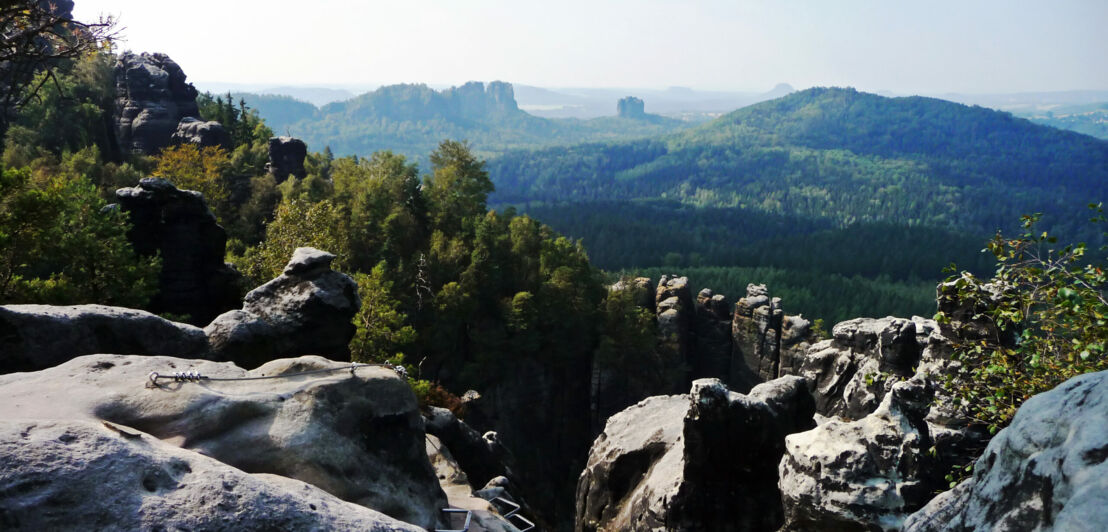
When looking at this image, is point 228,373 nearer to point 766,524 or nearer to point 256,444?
point 256,444

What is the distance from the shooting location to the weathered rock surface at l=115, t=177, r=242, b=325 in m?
32.4

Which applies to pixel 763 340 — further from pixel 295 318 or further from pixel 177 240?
pixel 295 318

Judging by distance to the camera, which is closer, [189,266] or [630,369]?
[189,266]

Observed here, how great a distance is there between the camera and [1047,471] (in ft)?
19.1

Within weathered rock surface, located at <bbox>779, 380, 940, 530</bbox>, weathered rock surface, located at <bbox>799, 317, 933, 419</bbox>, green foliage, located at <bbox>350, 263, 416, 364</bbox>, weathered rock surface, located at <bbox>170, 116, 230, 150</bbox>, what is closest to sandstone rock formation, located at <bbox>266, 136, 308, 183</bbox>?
weathered rock surface, located at <bbox>170, 116, 230, 150</bbox>

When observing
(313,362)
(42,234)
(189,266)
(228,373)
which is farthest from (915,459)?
(189,266)

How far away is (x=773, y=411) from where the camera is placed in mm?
18156

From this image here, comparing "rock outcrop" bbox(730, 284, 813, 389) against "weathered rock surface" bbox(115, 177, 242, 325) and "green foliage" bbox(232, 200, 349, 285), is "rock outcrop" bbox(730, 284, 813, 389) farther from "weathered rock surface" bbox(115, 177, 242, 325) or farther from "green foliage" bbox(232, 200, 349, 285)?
"weathered rock surface" bbox(115, 177, 242, 325)

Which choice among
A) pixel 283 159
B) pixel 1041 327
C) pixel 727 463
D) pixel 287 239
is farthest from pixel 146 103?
pixel 1041 327

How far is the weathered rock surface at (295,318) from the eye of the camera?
69.4ft

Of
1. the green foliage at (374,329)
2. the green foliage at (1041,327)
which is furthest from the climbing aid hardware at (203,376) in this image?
the green foliage at (374,329)

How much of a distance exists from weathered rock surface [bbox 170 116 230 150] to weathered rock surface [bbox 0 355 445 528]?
71339 millimetres

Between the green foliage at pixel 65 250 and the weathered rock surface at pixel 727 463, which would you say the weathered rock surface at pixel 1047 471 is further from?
the green foliage at pixel 65 250

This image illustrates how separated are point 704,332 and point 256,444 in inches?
2855
